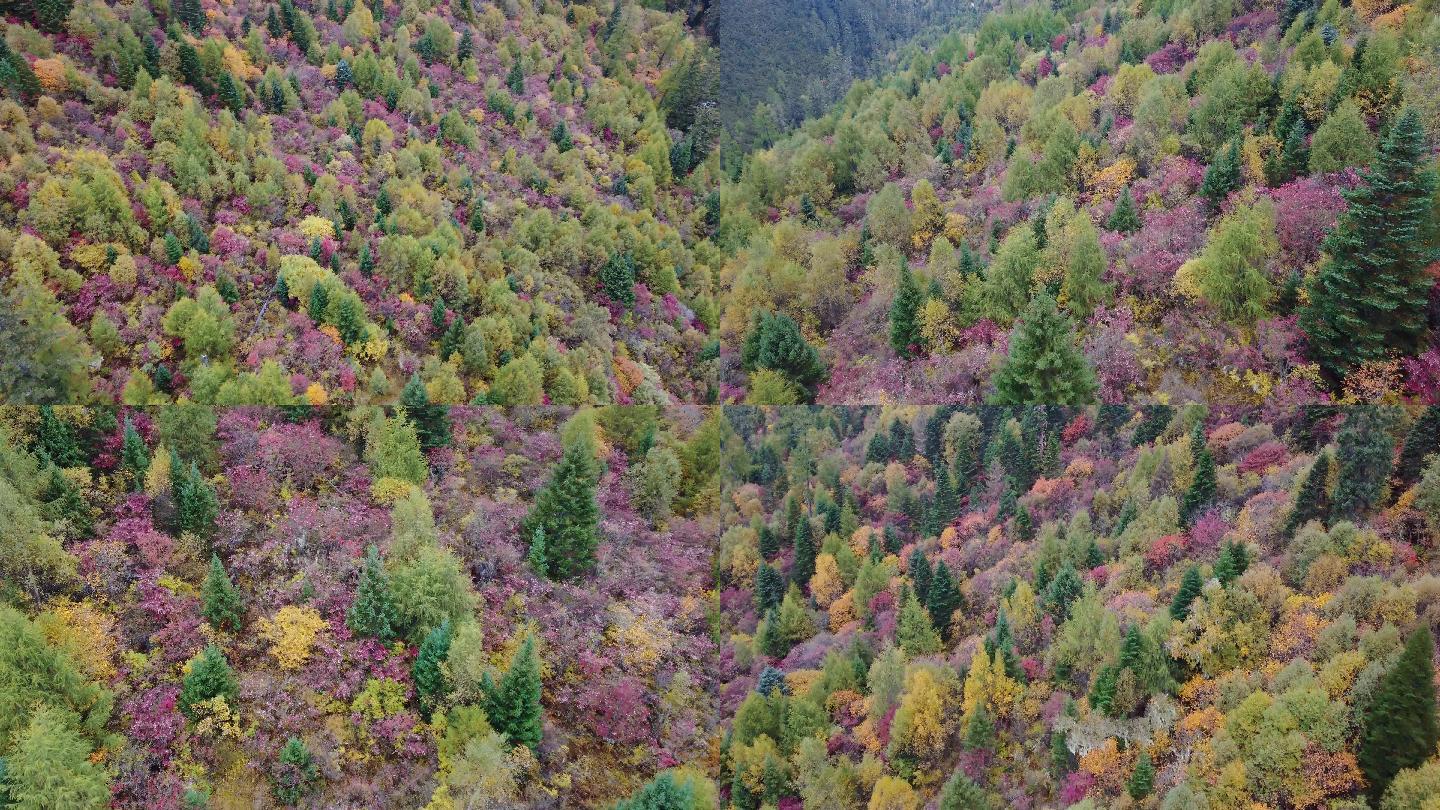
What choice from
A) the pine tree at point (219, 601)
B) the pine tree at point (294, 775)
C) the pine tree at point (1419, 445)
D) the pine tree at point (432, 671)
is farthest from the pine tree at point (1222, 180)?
the pine tree at point (294, 775)

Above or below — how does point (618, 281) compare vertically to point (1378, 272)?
below

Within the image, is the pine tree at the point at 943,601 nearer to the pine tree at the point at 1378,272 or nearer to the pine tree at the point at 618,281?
the pine tree at the point at 1378,272

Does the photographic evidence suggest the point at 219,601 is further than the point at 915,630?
No

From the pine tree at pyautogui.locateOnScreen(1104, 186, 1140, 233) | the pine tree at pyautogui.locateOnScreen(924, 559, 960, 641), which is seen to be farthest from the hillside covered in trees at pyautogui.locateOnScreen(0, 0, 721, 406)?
the pine tree at pyautogui.locateOnScreen(924, 559, 960, 641)

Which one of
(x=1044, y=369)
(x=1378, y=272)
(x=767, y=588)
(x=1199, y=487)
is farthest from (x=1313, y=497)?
(x=1378, y=272)

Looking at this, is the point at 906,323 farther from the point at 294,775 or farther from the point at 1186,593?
the point at 294,775

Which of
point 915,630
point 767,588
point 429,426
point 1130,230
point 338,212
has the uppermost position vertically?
point 429,426
